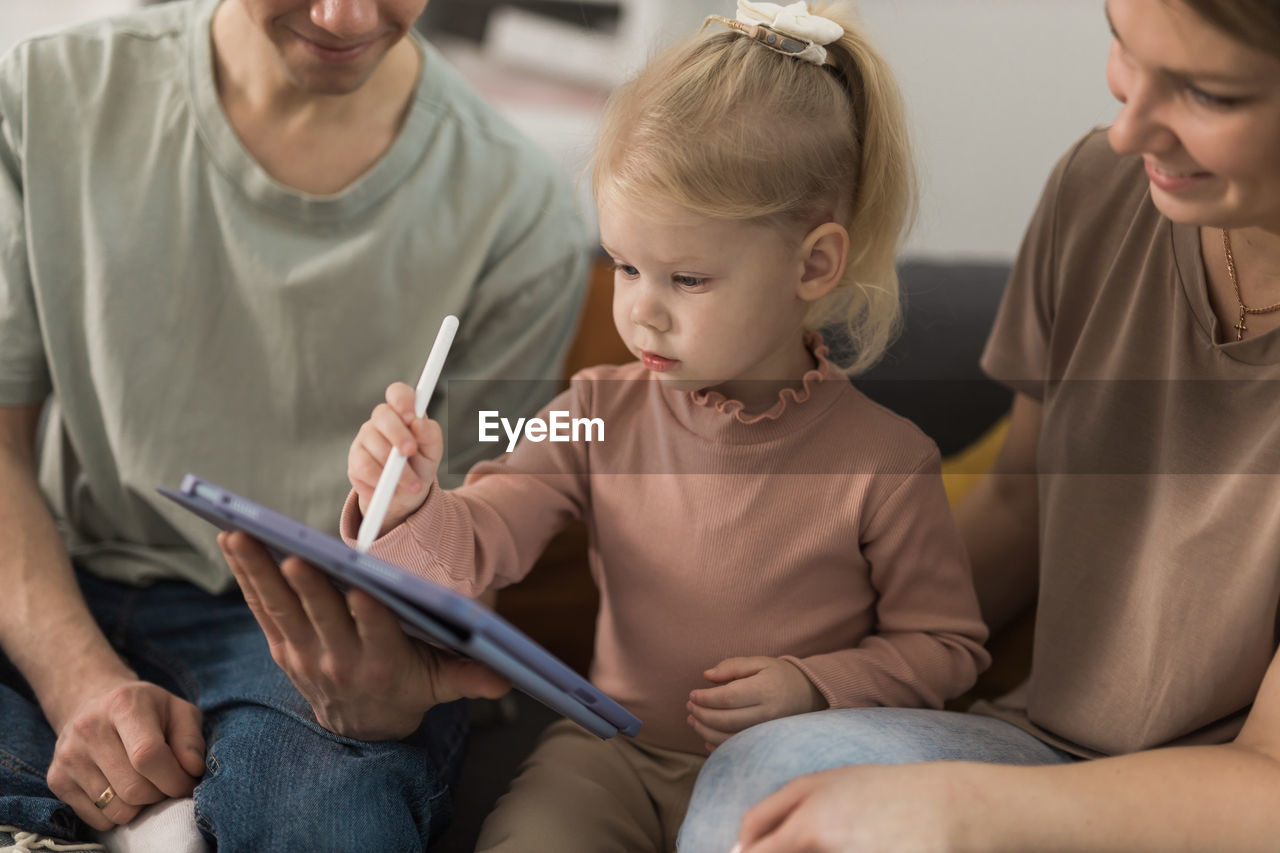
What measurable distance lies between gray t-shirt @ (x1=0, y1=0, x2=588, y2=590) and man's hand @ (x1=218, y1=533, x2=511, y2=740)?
31 centimetres

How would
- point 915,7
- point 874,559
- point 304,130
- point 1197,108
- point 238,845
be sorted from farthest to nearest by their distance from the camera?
1. point 915,7
2. point 304,130
3. point 874,559
4. point 238,845
5. point 1197,108

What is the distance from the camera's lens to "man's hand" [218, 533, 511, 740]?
803 millimetres

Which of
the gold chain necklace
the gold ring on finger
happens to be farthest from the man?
the gold chain necklace

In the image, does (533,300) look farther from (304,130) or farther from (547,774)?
(547,774)

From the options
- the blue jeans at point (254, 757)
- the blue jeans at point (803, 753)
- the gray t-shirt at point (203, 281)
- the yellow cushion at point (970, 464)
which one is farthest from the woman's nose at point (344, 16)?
the yellow cushion at point (970, 464)

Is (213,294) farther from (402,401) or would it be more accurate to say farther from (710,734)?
(710,734)

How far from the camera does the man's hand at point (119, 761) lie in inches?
37.4

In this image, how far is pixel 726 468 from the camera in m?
1.02

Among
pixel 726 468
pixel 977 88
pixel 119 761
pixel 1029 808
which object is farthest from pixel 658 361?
pixel 977 88

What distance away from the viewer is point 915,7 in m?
2.30

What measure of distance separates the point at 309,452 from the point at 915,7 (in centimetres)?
163

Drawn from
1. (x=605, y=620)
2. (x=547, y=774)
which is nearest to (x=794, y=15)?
(x=605, y=620)

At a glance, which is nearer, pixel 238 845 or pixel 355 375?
pixel 238 845

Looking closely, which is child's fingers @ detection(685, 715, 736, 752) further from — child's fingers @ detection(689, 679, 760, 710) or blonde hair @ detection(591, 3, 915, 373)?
blonde hair @ detection(591, 3, 915, 373)
